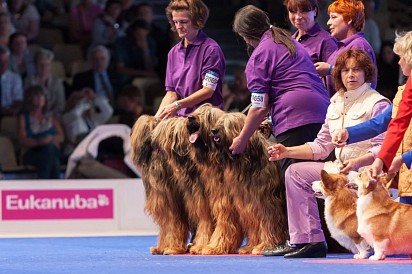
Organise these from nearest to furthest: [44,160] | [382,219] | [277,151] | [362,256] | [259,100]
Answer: [382,219] < [277,151] < [362,256] < [259,100] < [44,160]

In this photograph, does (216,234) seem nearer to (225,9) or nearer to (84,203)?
(84,203)

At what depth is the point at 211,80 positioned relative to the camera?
7.39 metres

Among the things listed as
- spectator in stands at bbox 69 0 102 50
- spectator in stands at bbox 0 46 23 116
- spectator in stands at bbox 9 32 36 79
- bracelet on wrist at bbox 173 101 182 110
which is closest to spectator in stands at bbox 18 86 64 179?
spectator in stands at bbox 0 46 23 116

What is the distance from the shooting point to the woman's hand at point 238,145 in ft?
22.5

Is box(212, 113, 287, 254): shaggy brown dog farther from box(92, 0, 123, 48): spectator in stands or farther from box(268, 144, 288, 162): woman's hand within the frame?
box(92, 0, 123, 48): spectator in stands

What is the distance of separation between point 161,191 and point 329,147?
1.24m

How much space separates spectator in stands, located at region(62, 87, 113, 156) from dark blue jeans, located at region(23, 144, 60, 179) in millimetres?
276

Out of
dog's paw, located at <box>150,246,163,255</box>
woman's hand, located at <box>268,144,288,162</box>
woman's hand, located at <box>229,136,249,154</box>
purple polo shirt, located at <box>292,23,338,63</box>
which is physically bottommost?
dog's paw, located at <box>150,246,163,255</box>

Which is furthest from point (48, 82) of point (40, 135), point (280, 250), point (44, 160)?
point (280, 250)

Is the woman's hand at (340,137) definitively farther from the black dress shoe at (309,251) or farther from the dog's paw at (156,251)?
the dog's paw at (156,251)

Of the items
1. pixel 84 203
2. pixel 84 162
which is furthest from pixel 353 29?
pixel 84 162

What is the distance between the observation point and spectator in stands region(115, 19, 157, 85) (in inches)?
503

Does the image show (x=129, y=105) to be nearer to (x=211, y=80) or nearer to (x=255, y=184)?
(x=211, y=80)

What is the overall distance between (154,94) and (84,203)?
96.0 inches
